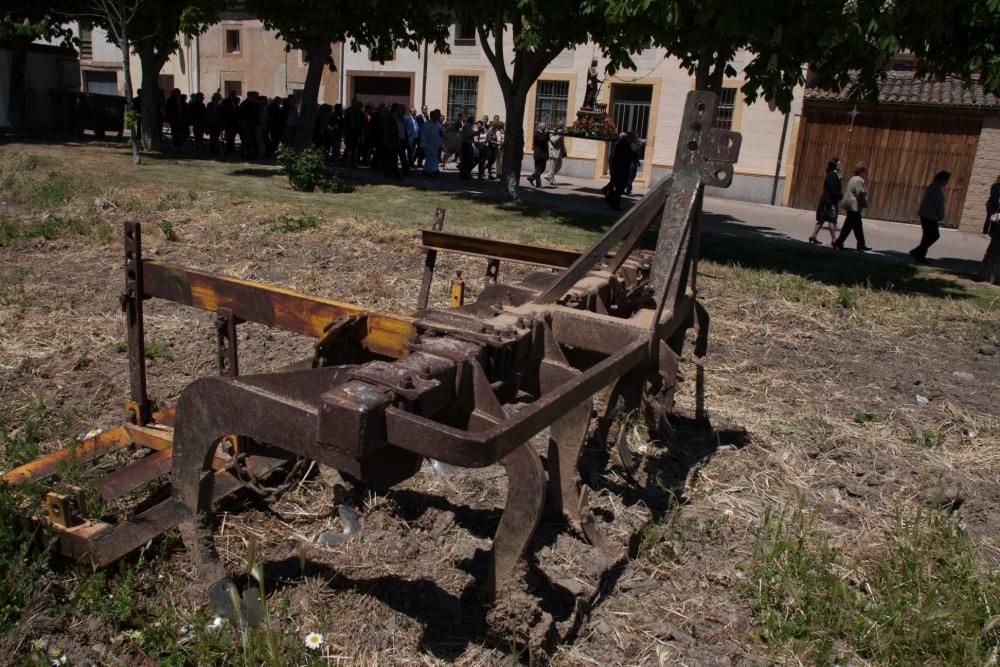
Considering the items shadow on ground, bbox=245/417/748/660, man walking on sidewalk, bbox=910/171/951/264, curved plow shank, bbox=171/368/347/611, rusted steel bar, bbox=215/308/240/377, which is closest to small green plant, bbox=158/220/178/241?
rusted steel bar, bbox=215/308/240/377

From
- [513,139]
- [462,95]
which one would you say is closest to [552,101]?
[462,95]

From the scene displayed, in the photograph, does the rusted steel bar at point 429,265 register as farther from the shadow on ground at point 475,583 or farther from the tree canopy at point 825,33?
the tree canopy at point 825,33

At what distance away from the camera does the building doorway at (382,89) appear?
27.8 meters

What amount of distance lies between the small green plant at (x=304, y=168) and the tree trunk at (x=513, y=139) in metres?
3.43

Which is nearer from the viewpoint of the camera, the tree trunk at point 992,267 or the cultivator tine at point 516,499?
the cultivator tine at point 516,499

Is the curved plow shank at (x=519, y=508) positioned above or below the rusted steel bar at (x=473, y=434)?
below

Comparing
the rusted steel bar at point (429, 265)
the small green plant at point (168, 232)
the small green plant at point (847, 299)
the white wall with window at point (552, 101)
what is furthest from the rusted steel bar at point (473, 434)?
the white wall with window at point (552, 101)

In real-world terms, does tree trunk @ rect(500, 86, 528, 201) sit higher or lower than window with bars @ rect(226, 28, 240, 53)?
lower

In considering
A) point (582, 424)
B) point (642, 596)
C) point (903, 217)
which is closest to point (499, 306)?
point (582, 424)

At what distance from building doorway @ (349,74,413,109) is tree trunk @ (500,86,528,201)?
43.5ft

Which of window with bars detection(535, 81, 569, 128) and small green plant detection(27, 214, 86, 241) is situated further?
window with bars detection(535, 81, 569, 128)

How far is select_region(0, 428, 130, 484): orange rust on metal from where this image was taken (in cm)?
321

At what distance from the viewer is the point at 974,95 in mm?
18406

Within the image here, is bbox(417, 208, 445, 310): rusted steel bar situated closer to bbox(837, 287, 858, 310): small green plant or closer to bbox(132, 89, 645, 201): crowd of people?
bbox(837, 287, 858, 310): small green plant
